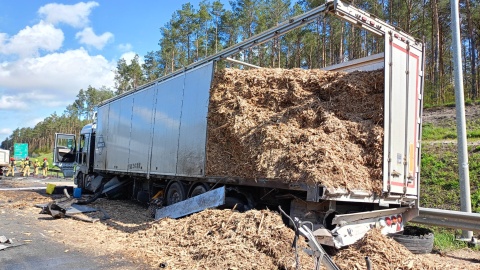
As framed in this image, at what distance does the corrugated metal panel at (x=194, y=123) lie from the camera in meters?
7.91

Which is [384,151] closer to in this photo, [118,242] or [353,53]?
[118,242]

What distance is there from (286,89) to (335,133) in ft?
4.48

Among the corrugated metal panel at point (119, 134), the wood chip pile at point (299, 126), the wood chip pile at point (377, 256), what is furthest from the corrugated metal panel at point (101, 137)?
the wood chip pile at point (377, 256)

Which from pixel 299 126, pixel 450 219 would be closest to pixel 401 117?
pixel 299 126

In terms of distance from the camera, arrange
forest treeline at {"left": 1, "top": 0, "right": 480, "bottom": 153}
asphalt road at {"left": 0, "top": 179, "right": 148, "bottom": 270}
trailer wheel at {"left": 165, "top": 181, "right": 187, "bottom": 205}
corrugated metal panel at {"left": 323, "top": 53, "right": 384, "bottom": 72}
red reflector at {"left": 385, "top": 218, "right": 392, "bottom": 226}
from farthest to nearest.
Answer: forest treeline at {"left": 1, "top": 0, "right": 480, "bottom": 153}
trailer wheel at {"left": 165, "top": 181, "right": 187, "bottom": 205}
corrugated metal panel at {"left": 323, "top": 53, "right": 384, "bottom": 72}
red reflector at {"left": 385, "top": 218, "right": 392, "bottom": 226}
asphalt road at {"left": 0, "top": 179, "right": 148, "bottom": 270}

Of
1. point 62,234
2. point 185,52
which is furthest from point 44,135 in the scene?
point 62,234

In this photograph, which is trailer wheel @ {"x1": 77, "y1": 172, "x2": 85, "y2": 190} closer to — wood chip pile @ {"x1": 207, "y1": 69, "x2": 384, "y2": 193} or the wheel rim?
the wheel rim

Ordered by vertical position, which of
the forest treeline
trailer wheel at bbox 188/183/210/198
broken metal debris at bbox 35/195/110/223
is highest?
the forest treeline

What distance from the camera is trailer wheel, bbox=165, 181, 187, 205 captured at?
8.96 m

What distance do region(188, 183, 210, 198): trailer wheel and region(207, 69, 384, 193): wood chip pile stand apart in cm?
66

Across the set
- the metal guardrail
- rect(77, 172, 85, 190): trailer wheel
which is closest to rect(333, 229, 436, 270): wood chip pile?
the metal guardrail

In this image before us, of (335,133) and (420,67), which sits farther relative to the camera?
(420,67)

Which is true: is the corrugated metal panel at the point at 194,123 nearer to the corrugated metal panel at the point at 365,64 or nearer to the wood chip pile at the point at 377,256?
the corrugated metal panel at the point at 365,64

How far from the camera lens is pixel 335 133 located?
593 cm
